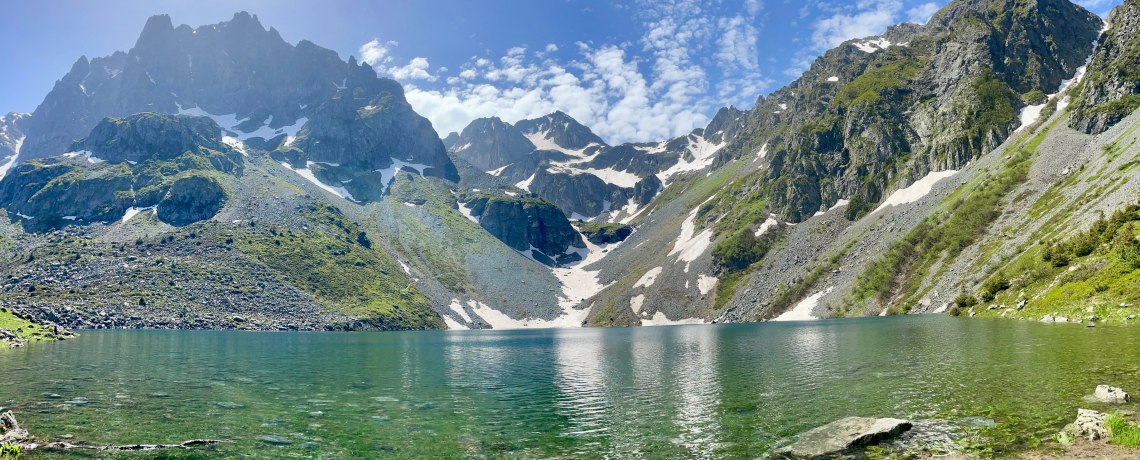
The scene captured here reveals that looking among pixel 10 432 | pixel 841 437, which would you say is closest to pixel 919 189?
pixel 841 437

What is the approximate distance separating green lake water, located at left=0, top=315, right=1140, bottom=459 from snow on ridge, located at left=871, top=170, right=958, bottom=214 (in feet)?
502

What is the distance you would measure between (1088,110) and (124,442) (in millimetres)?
237930

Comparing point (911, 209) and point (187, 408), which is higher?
point (911, 209)

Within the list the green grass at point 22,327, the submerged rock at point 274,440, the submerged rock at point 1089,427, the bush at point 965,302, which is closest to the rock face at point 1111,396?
the submerged rock at point 1089,427

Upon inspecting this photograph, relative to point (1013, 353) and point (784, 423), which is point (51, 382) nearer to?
point (784, 423)

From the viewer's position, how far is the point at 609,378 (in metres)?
48.9

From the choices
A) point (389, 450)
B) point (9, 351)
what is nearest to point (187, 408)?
point (389, 450)

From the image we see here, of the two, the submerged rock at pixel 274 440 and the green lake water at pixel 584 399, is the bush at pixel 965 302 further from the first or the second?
the submerged rock at pixel 274 440

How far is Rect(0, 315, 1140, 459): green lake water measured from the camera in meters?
23.9

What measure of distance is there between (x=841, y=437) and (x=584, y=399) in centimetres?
2023

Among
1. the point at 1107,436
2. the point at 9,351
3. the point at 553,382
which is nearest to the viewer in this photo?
the point at 1107,436

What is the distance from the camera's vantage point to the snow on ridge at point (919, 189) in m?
189

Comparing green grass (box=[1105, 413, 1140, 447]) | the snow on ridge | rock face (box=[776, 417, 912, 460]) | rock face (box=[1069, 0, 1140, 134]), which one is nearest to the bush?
the snow on ridge

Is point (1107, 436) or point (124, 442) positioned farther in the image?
point (124, 442)
